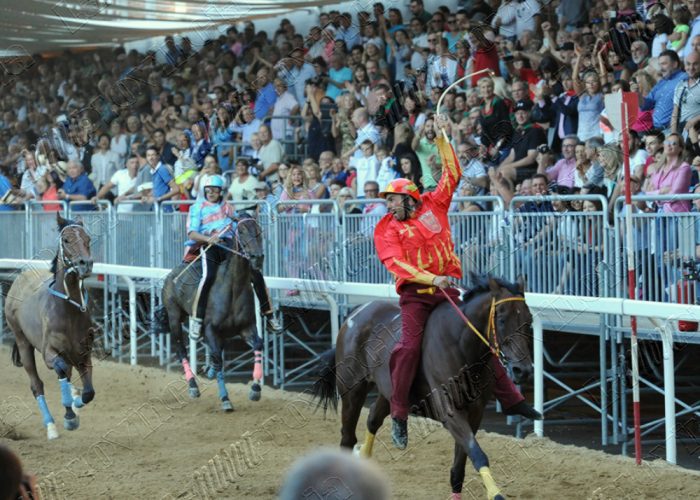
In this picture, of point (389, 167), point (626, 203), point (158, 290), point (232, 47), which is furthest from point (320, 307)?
point (232, 47)

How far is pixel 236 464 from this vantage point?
900 cm

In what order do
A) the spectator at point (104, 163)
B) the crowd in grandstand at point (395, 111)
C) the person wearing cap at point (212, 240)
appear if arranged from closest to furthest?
the crowd in grandstand at point (395, 111), the person wearing cap at point (212, 240), the spectator at point (104, 163)

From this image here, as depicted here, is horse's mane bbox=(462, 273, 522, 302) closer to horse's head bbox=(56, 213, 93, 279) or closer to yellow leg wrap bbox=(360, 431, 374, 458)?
yellow leg wrap bbox=(360, 431, 374, 458)

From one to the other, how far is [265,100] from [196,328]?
695 centimetres

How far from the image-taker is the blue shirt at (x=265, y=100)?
18378 millimetres

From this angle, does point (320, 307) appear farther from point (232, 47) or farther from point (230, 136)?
point (232, 47)

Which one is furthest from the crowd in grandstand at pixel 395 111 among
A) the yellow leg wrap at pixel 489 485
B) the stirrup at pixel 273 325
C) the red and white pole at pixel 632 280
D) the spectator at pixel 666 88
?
the yellow leg wrap at pixel 489 485

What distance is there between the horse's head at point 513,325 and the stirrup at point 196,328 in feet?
19.7

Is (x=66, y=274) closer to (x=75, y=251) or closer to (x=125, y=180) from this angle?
(x=75, y=251)

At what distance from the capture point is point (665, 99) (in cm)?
1127

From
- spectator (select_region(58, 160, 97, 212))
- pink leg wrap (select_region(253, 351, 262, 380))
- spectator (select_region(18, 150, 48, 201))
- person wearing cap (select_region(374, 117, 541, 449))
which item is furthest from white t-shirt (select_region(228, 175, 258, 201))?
person wearing cap (select_region(374, 117, 541, 449))

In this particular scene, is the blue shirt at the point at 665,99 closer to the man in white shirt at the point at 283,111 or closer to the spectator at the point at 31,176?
the man in white shirt at the point at 283,111

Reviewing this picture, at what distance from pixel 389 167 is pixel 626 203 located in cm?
575

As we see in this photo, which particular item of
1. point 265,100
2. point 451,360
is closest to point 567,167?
point 451,360
